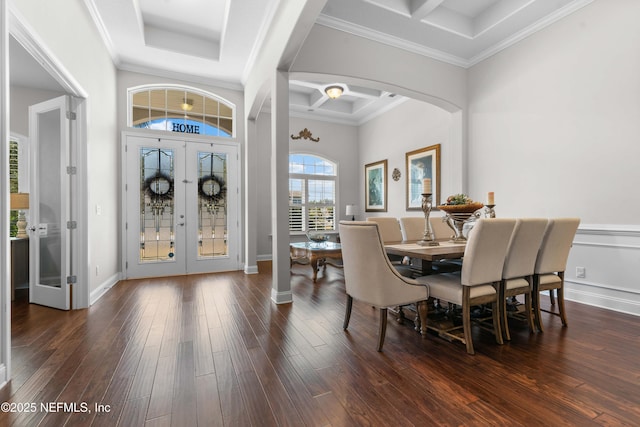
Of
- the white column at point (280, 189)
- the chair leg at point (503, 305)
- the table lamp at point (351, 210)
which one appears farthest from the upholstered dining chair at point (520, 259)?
the table lamp at point (351, 210)

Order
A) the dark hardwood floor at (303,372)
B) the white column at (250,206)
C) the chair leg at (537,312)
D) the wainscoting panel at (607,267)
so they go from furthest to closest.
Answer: the white column at (250,206) < the wainscoting panel at (607,267) < the chair leg at (537,312) < the dark hardwood floor at (303,372)

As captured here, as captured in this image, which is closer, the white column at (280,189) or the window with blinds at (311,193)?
the white column at (280,189)

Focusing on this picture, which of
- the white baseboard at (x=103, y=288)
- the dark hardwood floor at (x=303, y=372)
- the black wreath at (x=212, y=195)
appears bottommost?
the dark hardwood floor at (x=303, y=372)

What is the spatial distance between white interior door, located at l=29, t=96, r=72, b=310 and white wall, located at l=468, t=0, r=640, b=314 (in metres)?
5.49

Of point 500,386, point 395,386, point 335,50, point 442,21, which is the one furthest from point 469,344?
point 442,21

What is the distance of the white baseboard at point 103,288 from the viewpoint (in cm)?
343

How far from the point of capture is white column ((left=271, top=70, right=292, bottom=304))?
11.3 ft

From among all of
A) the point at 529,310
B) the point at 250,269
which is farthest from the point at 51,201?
the point at 529,310

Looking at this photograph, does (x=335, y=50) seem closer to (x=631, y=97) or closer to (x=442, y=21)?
(x=442, y=21)

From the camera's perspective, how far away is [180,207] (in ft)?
16.1

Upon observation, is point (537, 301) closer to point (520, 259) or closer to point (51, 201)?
point (520, 259)

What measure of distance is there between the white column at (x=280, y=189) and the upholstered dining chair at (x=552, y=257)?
2.46 metres

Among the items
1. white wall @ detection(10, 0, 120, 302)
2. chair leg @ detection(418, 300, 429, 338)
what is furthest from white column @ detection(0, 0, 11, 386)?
chair leg @ detection(418, 300, 429, 338)

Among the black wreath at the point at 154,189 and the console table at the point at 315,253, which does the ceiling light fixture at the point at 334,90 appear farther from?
the black wreath at the point at 154,189
